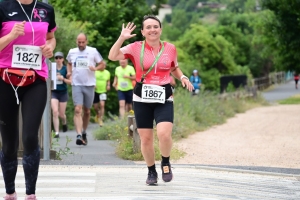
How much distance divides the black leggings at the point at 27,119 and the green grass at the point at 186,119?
16.7 feet

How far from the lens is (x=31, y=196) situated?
744 cm

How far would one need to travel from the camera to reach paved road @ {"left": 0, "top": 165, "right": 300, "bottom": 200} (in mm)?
8406

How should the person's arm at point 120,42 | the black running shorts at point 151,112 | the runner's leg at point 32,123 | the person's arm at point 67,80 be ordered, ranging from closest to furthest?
the runner's leg at point 32,123
the person's arm at point 120,42
the black running shorts at point 151,112
the person's arm at point 67,80

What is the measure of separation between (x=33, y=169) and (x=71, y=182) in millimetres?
1966

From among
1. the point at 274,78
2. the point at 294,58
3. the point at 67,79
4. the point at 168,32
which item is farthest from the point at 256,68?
the point at 67,79

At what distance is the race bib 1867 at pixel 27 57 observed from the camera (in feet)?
24.2

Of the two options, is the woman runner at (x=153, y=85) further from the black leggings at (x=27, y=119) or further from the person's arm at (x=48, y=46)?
the black leggings at (x=27, y=119)

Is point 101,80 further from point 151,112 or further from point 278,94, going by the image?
point 278,94

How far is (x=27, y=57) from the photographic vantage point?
7363 mm

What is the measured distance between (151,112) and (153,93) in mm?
339

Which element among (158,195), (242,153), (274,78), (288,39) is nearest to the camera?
(158,195)

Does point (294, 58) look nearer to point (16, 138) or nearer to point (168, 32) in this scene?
point (16, 138)

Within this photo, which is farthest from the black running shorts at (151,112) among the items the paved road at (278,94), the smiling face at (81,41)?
the paved road at (278,94)

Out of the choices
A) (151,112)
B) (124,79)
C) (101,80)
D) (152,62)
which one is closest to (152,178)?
(151,112)
